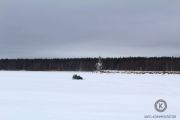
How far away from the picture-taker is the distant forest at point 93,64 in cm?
11296

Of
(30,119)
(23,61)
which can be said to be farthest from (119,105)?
(23,61)

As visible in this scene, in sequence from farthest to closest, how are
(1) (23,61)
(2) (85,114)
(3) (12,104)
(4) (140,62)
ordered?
(1) (23,61) → (4) (140,62) → (3) (12,104) → (2) (85,114)

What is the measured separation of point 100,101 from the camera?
22984 millimetres

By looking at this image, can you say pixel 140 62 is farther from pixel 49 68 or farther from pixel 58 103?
pixel 58 103

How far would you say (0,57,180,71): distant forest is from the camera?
371ft

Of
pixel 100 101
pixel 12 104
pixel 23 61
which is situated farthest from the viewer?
pixel 23 61

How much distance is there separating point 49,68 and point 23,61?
17681mm

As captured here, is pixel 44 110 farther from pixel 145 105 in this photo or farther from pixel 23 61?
pixel 23 61

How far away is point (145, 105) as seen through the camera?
21.5 meters

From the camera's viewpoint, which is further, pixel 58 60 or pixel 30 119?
pixel 58 60

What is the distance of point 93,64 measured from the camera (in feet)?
415

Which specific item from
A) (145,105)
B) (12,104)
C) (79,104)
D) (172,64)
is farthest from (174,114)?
(172,64)

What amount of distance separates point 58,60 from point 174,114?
12236 centimetres

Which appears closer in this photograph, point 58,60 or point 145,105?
point 145,105
